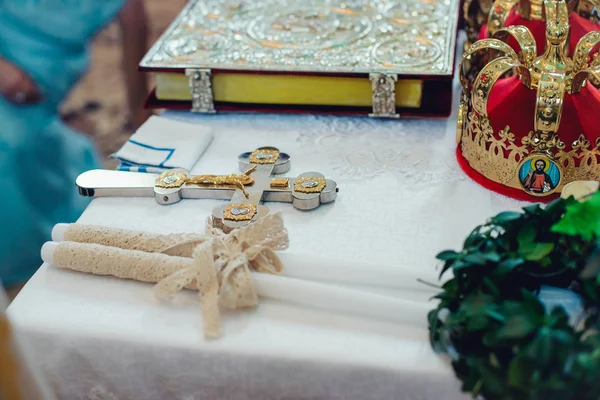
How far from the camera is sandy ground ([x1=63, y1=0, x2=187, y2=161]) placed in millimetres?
2303

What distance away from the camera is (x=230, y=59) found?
43.1 inches

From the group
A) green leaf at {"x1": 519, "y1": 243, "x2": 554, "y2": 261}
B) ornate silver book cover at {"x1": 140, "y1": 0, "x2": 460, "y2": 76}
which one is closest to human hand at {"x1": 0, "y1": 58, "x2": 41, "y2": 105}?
ornate silver book cover at {"x1": 140, "y1": 0, "x2": 460, "y2": 76}

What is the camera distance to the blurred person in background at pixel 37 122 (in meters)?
1.46

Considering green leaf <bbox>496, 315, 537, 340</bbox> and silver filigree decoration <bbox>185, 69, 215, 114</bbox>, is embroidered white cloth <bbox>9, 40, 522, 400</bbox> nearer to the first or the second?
green leaf <bbox>496, 315, 537, 340</bbox>

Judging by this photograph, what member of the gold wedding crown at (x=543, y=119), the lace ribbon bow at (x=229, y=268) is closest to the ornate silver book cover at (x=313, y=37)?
the gold wedding crown at (x=543, y=119)

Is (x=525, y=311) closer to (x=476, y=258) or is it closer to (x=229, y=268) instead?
(x=476, y=258)

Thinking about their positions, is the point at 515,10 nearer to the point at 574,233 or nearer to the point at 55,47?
the point at 574,233

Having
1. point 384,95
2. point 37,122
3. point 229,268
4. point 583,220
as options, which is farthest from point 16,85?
point 583,220

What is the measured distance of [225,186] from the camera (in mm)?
887

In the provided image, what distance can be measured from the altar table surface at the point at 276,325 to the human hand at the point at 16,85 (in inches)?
26.9

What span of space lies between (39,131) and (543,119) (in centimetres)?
109

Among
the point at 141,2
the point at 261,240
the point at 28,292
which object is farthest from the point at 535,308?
the point at 141,2

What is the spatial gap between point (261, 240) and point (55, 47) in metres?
0.99

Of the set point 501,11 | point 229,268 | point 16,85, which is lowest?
point 16,85
